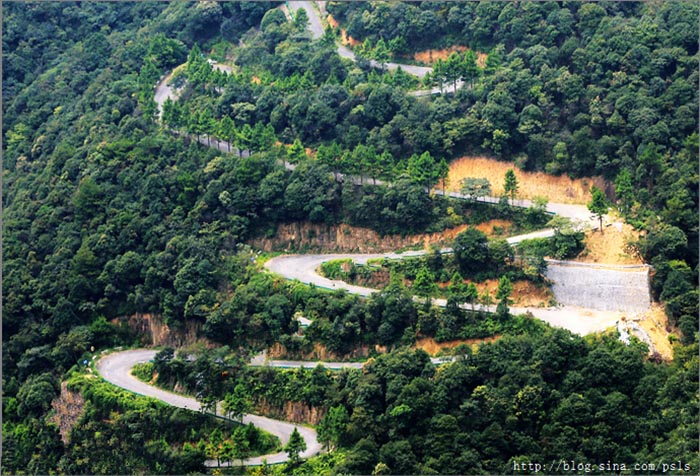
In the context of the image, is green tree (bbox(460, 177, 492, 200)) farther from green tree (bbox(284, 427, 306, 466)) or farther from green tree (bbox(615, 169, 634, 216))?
green tree (bbox(284, 427, 306, 466))

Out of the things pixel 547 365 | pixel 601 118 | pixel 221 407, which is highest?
pixel 601 118

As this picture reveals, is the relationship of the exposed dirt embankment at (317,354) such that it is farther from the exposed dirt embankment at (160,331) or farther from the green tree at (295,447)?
the green tree at (295,447)

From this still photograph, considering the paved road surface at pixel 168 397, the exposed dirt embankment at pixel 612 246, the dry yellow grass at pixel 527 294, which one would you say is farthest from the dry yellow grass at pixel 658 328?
the paved road surface at pixel 168 397

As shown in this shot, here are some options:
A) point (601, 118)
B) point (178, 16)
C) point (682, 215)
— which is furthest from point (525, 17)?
point (178, 16)

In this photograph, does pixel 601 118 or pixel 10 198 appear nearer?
pixel 601 118

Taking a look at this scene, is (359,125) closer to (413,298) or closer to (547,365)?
(413,298)
